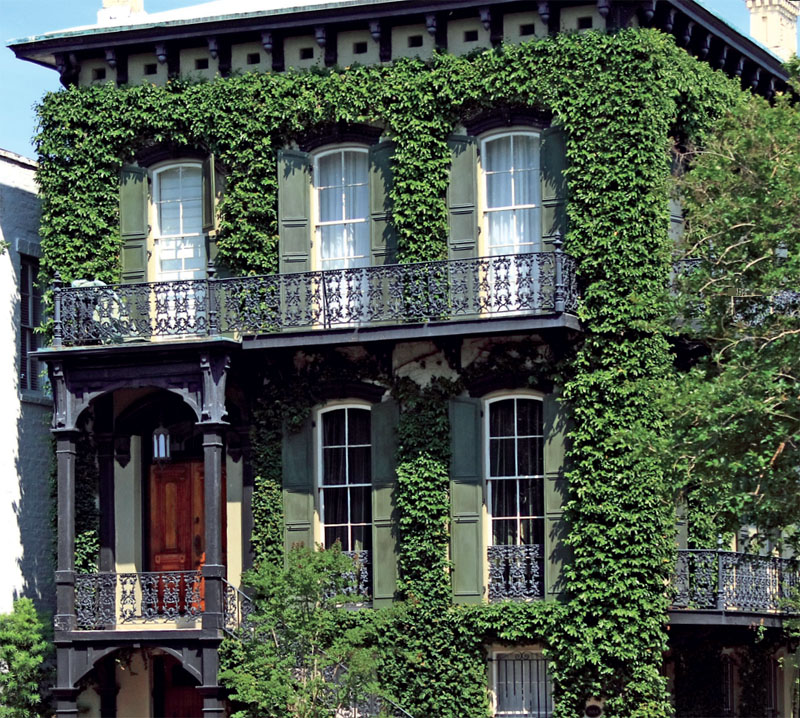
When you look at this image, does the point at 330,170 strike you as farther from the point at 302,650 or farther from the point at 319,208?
the point at 302,650

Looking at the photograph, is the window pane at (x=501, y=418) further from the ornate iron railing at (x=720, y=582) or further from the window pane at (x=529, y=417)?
the ornate iron railing at (x=720, y=582)

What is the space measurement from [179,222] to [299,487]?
→ 186 inches

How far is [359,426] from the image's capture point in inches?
1372

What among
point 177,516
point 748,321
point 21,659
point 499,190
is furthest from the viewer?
point 177,516

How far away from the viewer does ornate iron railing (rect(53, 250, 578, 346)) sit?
33344mm

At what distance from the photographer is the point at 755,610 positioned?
111 ft

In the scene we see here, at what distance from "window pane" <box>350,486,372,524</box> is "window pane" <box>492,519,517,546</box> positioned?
196 cm

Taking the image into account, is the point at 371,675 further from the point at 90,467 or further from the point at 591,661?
the point at 90,467

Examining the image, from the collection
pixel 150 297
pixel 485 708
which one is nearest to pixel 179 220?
pixel 150 297

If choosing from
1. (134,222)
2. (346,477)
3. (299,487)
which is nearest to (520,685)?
(346,477)

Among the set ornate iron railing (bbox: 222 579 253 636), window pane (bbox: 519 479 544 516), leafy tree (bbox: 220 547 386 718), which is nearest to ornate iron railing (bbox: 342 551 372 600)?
leafy tree (bbox: 220 547 386 718)

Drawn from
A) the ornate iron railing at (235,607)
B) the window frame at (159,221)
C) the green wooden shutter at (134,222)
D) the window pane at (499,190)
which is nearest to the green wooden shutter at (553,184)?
the window pane at (499,190)

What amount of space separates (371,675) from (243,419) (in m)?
4.82

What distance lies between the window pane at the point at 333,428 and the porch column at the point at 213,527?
179 centimetres
